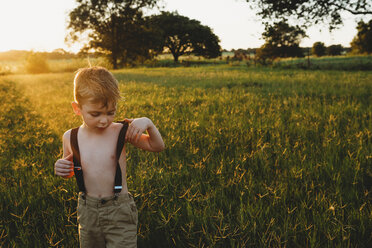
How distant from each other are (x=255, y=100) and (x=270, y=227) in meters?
4.75

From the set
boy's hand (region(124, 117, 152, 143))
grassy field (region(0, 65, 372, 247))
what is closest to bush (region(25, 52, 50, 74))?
grassy field (region(0, 65, 372, 247))

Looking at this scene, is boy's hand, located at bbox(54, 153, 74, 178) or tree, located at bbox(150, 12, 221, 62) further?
tree, located at bbox(150, 12, 221, 62)

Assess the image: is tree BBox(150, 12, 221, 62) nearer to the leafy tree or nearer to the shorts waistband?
the leafy tree

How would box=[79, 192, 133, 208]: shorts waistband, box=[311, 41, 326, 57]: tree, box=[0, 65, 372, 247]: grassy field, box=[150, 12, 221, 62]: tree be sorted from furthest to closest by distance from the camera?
box=[311, 41, 326, 57]: tree → box=[150, 12, 221, 62]: tree → box=[0, 65, 372, 247]: grassy field → box=[79, 192, 133, 208]: shorts waistband

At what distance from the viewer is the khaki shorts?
1.62 m

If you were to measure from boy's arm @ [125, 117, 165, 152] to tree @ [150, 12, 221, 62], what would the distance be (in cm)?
5551

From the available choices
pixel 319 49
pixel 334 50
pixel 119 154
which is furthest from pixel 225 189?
pixel 334 50

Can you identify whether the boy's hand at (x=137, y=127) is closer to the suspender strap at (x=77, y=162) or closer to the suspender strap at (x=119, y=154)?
the suspender strap at (x=119, y=154)

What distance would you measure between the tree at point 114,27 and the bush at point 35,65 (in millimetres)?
6865

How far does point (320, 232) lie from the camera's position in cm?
172

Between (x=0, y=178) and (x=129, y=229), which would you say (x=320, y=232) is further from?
(x=0, y=178)

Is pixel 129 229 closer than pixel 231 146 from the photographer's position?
Yes

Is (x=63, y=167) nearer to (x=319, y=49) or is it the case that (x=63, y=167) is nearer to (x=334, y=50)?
(x=319, y=49)

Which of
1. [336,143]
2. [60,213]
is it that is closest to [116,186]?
[60,213]
